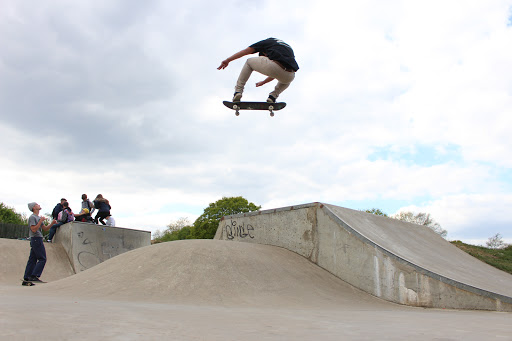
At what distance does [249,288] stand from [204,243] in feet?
5.81

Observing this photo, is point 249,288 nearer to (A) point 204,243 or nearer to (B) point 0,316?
(A) point 204,243

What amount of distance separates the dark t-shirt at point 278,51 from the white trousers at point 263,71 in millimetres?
104

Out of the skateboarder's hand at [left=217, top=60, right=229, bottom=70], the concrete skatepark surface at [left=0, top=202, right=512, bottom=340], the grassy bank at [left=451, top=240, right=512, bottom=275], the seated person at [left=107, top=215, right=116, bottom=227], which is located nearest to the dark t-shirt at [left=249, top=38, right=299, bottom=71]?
the skateboarder's hand at [left=217, top=60, right=229, bottom=70]

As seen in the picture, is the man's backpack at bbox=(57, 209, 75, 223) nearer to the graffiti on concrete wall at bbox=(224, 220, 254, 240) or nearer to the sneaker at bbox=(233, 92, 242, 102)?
the graffiti on concrete wall at bbox=(224, 220, 254, 240)

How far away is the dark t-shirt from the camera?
6.07m

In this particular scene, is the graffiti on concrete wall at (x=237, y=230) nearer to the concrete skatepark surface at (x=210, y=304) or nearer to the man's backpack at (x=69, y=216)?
the concrete skatepark surface at (x=210, y=304)

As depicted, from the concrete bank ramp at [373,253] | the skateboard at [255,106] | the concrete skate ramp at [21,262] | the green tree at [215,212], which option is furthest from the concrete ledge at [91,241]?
the green tree at [215,212]

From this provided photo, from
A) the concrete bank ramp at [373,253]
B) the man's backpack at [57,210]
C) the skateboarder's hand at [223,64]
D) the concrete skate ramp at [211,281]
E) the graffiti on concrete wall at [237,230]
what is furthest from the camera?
the man's backpack at [57,210]

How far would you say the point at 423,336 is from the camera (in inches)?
115

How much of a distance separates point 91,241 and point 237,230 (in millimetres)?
4663

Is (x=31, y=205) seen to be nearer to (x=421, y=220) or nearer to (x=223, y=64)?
(x=223, y=64)

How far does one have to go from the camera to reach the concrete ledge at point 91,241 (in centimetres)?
1131

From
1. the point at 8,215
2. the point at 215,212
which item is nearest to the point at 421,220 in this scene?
the point at 215,212

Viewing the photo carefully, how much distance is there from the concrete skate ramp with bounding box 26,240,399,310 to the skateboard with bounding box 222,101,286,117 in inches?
116
